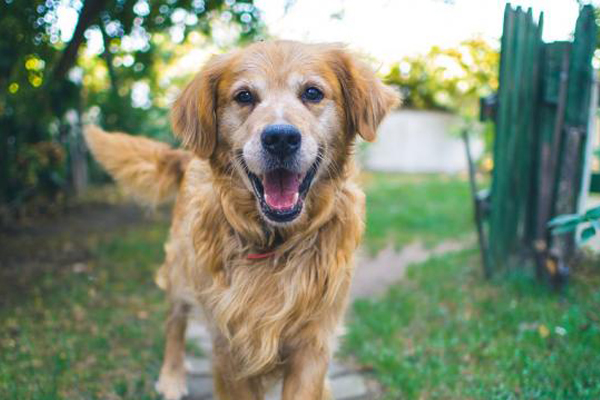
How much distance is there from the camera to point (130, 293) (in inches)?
189

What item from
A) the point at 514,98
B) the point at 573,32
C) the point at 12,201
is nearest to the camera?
the point at 573,32

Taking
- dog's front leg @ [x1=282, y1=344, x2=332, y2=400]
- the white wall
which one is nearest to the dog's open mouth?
dog's front leg @ [x1=282, y1=344, x2=332, y2=400]

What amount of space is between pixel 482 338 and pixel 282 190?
1.83 metres

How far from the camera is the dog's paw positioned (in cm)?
314

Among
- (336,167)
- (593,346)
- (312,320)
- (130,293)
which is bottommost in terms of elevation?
(130,293)

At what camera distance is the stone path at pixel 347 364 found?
10.6 feet

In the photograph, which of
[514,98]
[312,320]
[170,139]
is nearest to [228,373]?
[312,320]

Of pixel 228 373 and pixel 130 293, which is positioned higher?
pixel 228 373

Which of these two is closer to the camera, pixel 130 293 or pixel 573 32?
pixel 573 32

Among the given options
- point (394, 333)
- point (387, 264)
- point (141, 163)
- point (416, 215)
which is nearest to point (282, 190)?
point (141, 163)

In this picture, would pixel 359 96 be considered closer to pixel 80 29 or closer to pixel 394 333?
pixel 394 333

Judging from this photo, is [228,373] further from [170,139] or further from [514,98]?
Answer: [170,139]

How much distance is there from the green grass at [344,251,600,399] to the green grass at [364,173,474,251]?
2.10m

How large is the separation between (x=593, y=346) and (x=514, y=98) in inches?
76.1
